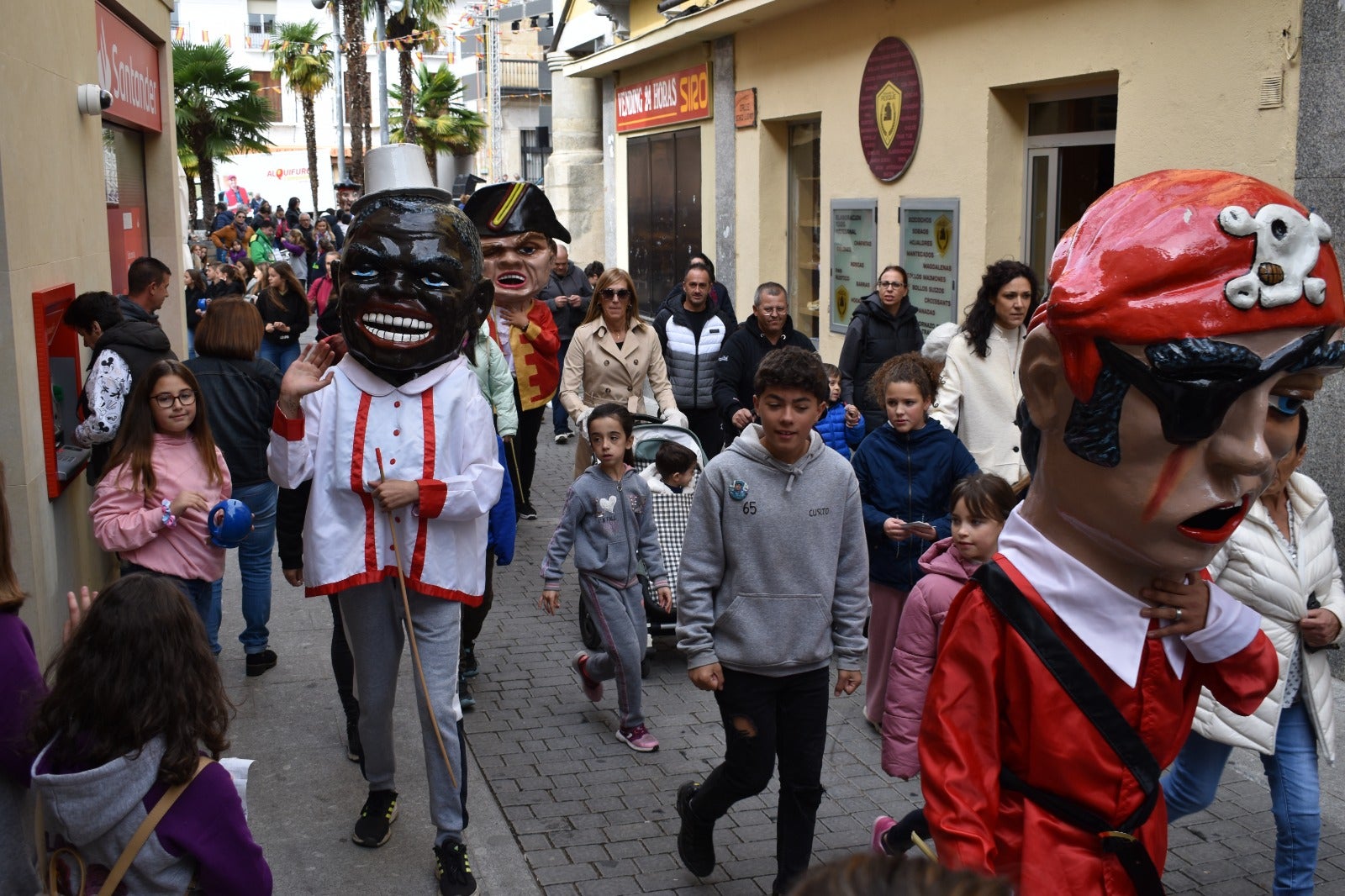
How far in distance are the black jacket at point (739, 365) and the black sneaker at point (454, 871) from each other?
14.6ft

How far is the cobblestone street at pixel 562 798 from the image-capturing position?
4.89m

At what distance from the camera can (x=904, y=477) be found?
19.9ft

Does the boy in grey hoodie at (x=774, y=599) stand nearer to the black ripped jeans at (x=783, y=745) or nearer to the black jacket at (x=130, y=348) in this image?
the black ripped jeans at (x=783, y=745)

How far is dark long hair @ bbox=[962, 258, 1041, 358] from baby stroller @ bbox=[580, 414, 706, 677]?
1586 mm

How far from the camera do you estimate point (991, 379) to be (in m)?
6.85

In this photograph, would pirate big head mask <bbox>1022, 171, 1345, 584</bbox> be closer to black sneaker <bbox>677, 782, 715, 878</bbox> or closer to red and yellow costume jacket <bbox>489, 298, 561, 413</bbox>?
black sneaker <bbox>677, 782, 715, 878</bbox>

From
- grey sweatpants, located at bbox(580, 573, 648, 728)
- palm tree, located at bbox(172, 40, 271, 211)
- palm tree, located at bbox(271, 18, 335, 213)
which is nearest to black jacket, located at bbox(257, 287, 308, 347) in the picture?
grey sweatpants, located at bbox(580, 573, 648, 728)

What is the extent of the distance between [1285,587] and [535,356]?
4790 mm

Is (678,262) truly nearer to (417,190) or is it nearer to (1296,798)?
(417,190)

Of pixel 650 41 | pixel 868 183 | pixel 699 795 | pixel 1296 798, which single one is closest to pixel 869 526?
pixel 699 795

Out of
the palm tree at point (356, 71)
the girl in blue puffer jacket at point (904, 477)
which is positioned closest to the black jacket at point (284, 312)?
the girl in blue puffer jacket at point (904, 477)

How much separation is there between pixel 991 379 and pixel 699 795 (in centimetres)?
306

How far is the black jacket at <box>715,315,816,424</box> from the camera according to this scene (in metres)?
8.76

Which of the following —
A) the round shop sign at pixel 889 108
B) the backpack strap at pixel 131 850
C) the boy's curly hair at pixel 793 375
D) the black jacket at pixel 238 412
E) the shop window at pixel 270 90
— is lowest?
the backpack strap at pixel 131 850
